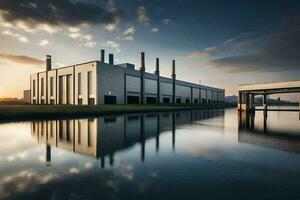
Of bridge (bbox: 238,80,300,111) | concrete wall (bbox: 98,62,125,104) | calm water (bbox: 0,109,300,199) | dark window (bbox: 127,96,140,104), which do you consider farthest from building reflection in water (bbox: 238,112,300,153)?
dark window (bbox: 127,96,140,104)

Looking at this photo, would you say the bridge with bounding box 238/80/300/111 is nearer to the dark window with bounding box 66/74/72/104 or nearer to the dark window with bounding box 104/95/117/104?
the dark window with bounding box 104/95/117/104

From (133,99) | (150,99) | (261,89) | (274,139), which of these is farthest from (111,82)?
(274,139)

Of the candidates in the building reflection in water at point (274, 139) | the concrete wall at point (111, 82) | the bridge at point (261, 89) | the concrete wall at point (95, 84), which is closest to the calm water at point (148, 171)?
the building reflection in water at point (274, 139)

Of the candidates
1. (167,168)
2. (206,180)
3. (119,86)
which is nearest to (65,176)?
(167,168)

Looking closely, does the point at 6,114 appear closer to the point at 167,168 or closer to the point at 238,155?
the point at 167,168

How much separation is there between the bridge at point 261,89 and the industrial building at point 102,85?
3077 cm

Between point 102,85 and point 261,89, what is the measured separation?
4462cm

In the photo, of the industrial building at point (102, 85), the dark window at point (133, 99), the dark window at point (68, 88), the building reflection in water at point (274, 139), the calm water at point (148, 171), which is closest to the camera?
the calm water at point (148, 171)

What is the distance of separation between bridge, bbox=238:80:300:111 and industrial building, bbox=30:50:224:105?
101ft

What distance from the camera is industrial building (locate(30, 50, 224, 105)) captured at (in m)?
51.8

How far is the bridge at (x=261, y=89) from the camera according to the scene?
147 feet

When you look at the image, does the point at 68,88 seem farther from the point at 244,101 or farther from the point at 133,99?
the point at 244,101

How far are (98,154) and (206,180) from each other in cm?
537

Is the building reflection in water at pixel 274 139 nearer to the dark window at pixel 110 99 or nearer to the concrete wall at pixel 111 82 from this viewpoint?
the concrete wall at pixel 111 82
